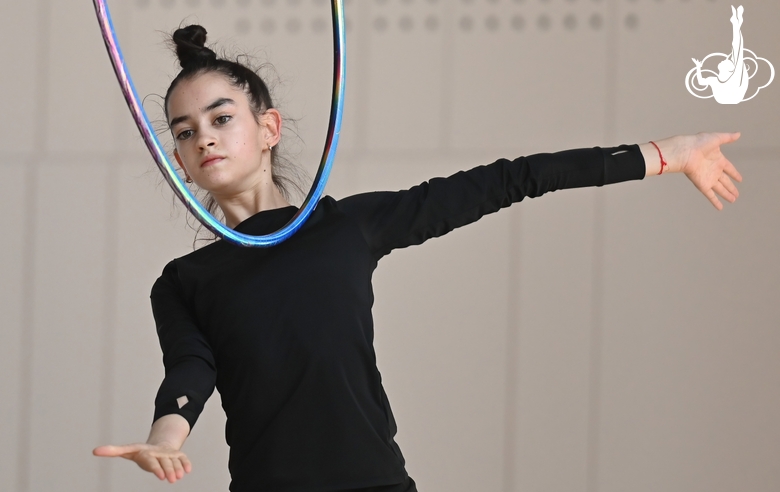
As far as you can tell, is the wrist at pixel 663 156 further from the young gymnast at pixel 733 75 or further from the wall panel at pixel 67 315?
the wall panel at pixel 67 315

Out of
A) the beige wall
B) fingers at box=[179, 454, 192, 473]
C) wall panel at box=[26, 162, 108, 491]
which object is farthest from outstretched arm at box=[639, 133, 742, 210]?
wall panel at box=[26, 162, 108, 491]

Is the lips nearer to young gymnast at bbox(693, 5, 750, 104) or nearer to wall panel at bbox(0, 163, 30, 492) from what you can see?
wall panel at bbox(0, 163, 30, 492)

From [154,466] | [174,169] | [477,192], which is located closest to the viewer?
[154,466]

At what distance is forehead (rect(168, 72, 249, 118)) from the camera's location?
1.15 metres

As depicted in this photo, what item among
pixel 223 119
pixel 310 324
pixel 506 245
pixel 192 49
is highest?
pixel 192 49

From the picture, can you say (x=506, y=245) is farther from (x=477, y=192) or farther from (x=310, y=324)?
(x=310, y=324)

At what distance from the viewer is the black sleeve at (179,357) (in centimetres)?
95

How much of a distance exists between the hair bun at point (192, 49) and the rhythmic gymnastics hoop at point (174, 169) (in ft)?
0.53

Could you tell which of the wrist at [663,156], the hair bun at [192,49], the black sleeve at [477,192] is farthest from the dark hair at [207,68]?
the wrist at [663,156]

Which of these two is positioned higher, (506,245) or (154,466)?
(506,245)

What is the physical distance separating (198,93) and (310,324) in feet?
1.07

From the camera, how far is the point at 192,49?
123 centimetres

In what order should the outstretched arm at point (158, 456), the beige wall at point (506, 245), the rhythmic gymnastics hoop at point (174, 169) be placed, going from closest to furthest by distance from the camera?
1. the outstretched arm at point (158, 456)
2. the rhythmic gymnastics hoop at point (174, 169)
3. the beige wall at point (506, 245)

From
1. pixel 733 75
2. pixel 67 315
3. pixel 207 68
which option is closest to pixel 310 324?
pixel 207 68
